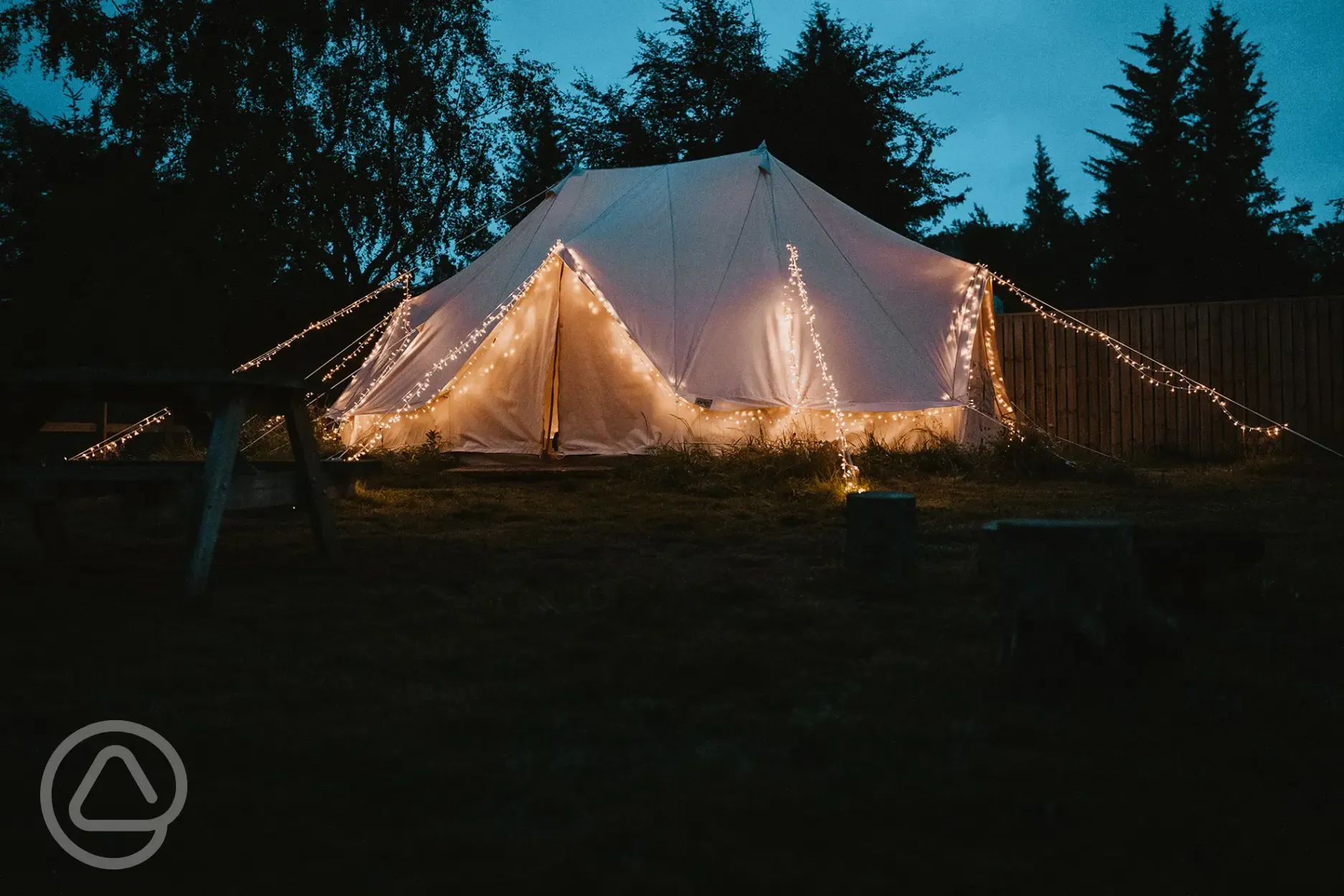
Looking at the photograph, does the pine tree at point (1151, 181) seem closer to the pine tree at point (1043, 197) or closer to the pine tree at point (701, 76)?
the pine tree at point (701, 76)

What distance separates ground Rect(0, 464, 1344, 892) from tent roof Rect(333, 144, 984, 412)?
13.5 feet

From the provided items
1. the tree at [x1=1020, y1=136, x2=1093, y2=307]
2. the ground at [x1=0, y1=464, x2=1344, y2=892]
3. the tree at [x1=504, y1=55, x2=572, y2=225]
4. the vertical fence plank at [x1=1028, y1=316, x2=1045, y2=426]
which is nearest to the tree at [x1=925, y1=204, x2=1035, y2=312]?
the tree at [x1=1020, y1=136, x2=1093, y2=307]

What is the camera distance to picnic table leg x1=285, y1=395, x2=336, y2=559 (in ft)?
12.5

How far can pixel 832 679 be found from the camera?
235 centimetres

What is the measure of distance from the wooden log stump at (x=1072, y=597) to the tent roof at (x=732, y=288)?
5456 millimetres

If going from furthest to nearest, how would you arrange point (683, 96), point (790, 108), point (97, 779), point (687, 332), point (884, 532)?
point (683, 96), point (790, 108), point (687, 332), point (884, 532), point (97, 779)

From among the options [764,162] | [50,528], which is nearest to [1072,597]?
[50,528]

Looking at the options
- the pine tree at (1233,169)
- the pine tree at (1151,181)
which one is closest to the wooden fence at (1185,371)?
the pine tree at (1151,181)

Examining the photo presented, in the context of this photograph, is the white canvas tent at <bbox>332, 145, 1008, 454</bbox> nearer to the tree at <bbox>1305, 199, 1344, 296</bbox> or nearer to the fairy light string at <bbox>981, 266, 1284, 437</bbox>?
the fairy light string at <bbox>981, 266, 1284, 437</bbox>

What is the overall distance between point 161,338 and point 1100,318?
40.7 ft

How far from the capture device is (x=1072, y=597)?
2211mm

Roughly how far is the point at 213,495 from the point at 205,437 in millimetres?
832

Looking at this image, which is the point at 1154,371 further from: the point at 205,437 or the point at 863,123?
the point at 863,123

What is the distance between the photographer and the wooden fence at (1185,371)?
29.5 feet
